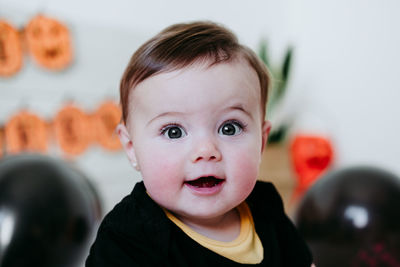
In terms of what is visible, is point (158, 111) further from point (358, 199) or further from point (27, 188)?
point (358, 199)

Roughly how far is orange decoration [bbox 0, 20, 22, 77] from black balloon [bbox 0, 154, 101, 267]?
134cm

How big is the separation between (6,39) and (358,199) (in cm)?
211

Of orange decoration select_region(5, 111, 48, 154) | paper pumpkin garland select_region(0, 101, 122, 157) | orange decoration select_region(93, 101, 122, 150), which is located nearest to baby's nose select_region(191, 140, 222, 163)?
paper pumpkin garland select_region(0, 101, 122, 157)

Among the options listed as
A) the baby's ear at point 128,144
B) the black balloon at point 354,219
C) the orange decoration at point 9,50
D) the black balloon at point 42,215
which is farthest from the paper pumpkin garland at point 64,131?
the baby's ear at point 128,144

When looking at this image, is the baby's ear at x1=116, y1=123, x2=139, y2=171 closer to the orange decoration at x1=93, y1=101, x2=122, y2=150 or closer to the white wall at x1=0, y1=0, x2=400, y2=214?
the white wall at x1=0, y1=0, x2=400, y2=214

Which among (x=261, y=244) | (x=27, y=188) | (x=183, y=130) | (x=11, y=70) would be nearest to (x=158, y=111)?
(x=183, y=130)

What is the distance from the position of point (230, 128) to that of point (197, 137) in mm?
67

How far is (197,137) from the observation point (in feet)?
2.42

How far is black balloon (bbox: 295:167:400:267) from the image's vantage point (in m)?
1.39

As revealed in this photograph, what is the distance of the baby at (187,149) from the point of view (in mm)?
729

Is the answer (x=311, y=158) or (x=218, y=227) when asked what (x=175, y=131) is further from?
(x=311, y=158)

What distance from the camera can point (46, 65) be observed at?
2.76 meters

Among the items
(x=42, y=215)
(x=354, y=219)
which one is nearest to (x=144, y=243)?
(x=42, y=215)

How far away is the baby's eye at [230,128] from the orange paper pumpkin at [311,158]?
Result: 2.81 metres
